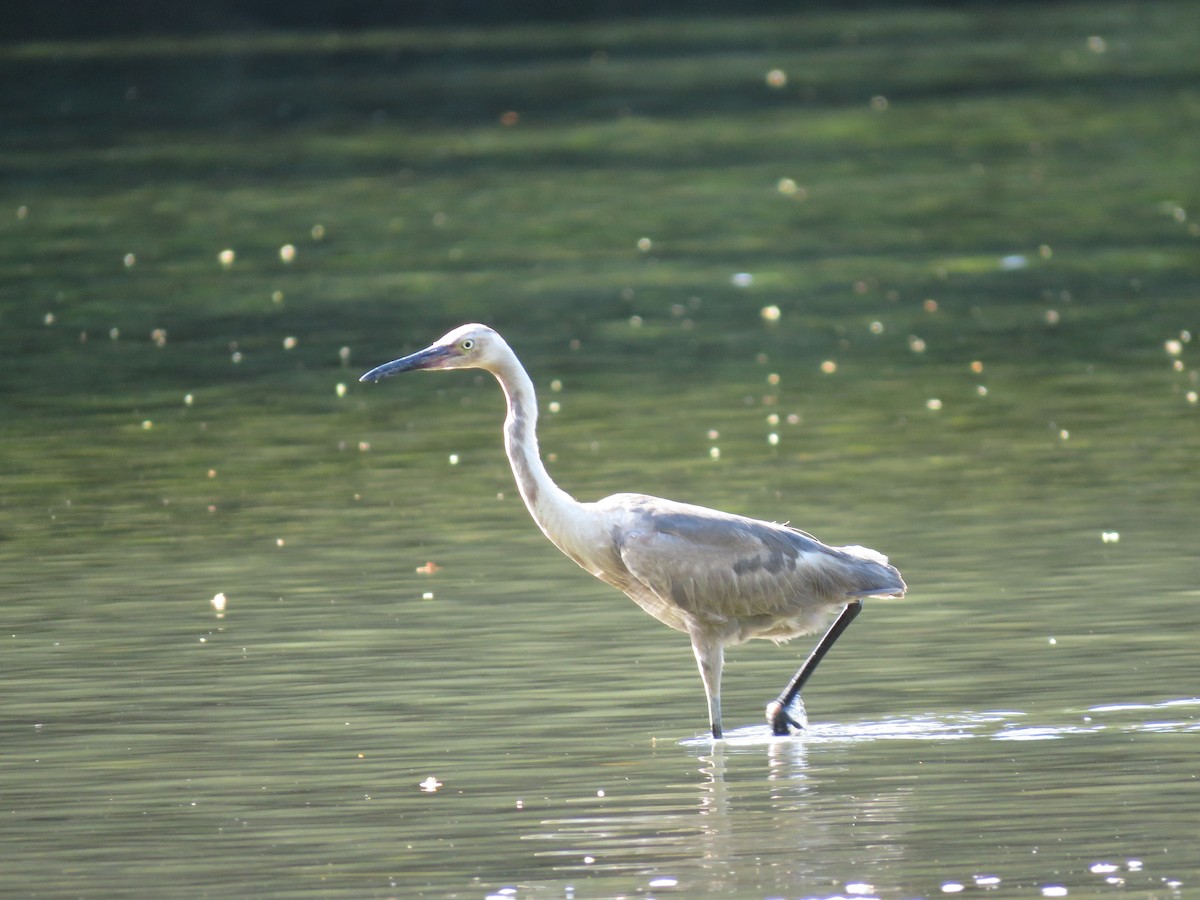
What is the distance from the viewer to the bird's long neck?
1125cm

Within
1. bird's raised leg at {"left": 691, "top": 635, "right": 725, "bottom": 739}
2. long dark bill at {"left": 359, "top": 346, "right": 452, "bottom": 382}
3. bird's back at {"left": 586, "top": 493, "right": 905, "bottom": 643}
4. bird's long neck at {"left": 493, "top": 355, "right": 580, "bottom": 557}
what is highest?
long dark bill at {"left": 359, "top": 346, "right": 452, "bottom": 382}

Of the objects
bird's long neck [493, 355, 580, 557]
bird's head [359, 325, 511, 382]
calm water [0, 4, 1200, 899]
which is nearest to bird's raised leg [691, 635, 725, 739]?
calm water [0, 4, 1200, 899]

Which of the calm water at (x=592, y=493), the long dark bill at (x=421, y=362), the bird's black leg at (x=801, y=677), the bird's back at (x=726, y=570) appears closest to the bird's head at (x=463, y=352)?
the long dark bill at (x=421, y=362)

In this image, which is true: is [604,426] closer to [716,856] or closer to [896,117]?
[716,856]

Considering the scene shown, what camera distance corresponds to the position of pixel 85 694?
11.8m

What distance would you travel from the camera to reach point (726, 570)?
36.7 feet

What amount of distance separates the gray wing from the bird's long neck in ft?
0.85

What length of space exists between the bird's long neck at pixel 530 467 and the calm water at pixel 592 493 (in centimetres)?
85

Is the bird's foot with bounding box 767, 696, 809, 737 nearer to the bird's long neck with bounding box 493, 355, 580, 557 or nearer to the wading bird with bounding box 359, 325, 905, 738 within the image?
the wading bird with bounding box 359, 325, 905, 738

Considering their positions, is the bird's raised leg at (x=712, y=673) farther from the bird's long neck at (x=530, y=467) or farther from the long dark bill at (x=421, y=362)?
the long dark bill at (x=421, y=362)

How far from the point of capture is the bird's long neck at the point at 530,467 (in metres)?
11.2

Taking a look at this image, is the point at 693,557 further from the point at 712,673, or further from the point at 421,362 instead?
the point at 421,362

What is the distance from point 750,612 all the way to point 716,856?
8.26 feet

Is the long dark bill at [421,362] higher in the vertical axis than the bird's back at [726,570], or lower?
higher
